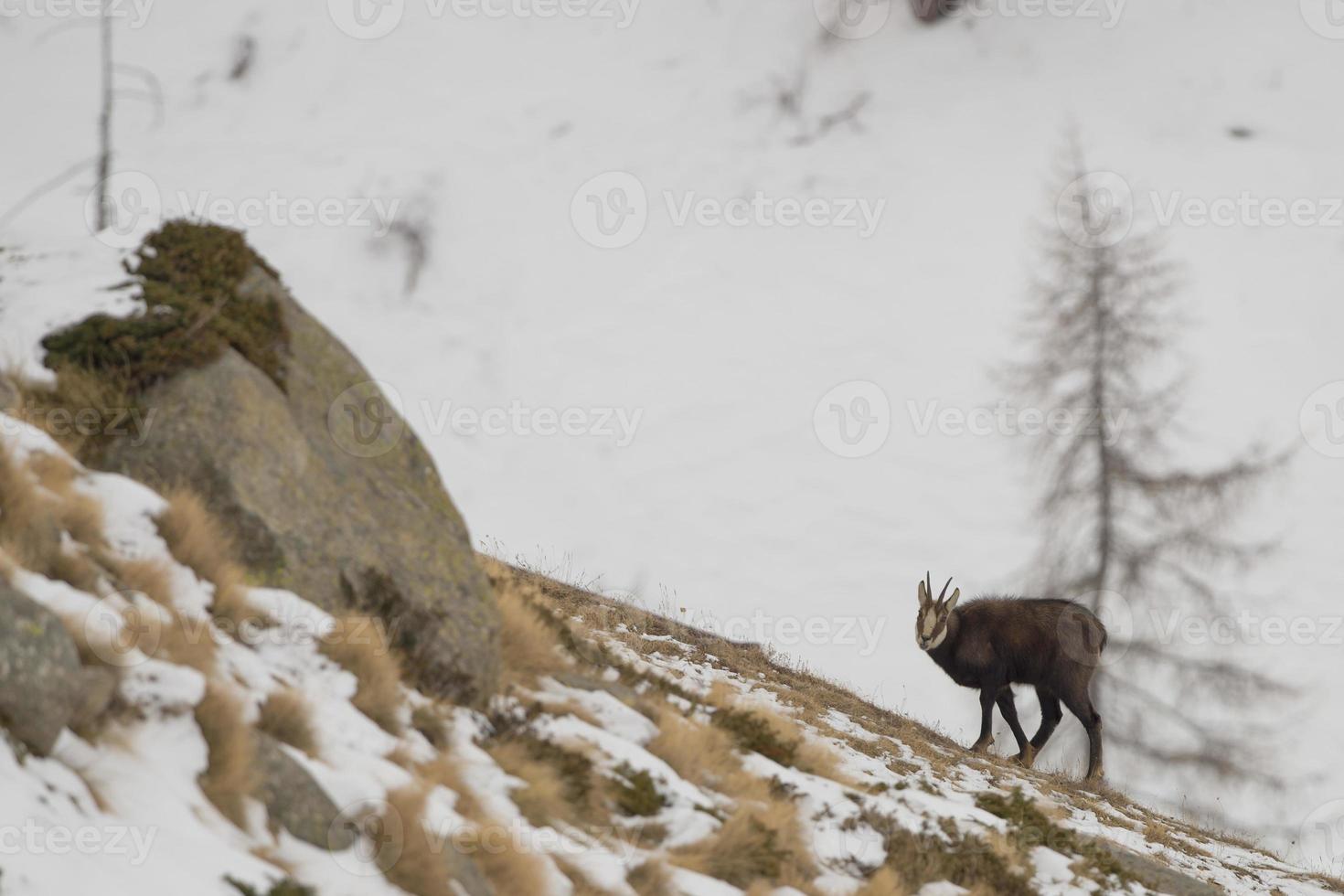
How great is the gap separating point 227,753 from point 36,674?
0.76 metres

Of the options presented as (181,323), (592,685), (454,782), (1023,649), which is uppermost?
(181,323)

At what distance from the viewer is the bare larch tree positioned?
18922 millimetres

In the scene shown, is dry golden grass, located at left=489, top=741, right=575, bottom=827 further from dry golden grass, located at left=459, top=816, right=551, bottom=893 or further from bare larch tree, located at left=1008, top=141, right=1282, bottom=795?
bare larch tree, located at left=1008, top=141, right=1282, bottom=795

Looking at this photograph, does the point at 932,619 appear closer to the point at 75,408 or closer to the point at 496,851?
the point at 496,851

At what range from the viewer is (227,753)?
4332 millimetres

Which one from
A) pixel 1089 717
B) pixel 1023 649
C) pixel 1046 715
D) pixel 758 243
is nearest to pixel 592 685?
pixel 1023 649

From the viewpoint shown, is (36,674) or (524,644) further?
(524,644)

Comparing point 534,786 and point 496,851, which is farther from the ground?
point 534,786

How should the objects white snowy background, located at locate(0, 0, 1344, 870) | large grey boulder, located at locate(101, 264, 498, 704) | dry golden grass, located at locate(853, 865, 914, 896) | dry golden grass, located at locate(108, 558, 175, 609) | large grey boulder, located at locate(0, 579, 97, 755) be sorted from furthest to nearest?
white snowy background, located at locate(0, 0, 1344, 870) < dry golden grass, located at locate(853, 865, 914, 896) < large grey boulder, located at locate(101, 264, 498, 704) < dry golden grass, located at locate(108, 558, 175, 609) < large grey boulder, located at locate(0, 579, 97, 755)

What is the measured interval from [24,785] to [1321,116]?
34015 mm

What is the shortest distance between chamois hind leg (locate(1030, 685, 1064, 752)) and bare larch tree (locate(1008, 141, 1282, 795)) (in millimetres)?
6252

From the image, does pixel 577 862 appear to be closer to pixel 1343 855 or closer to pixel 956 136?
pixel 1343 855

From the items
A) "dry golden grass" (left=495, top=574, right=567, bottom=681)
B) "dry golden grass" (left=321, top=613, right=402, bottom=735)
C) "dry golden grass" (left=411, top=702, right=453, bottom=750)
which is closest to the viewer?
"dry golden grass" (left=321, top=613, right=402, bottom=735)

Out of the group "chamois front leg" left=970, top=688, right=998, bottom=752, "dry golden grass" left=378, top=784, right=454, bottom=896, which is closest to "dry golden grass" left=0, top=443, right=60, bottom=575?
"dry golden grass" left=378, top=784, right=454, bottom=896
